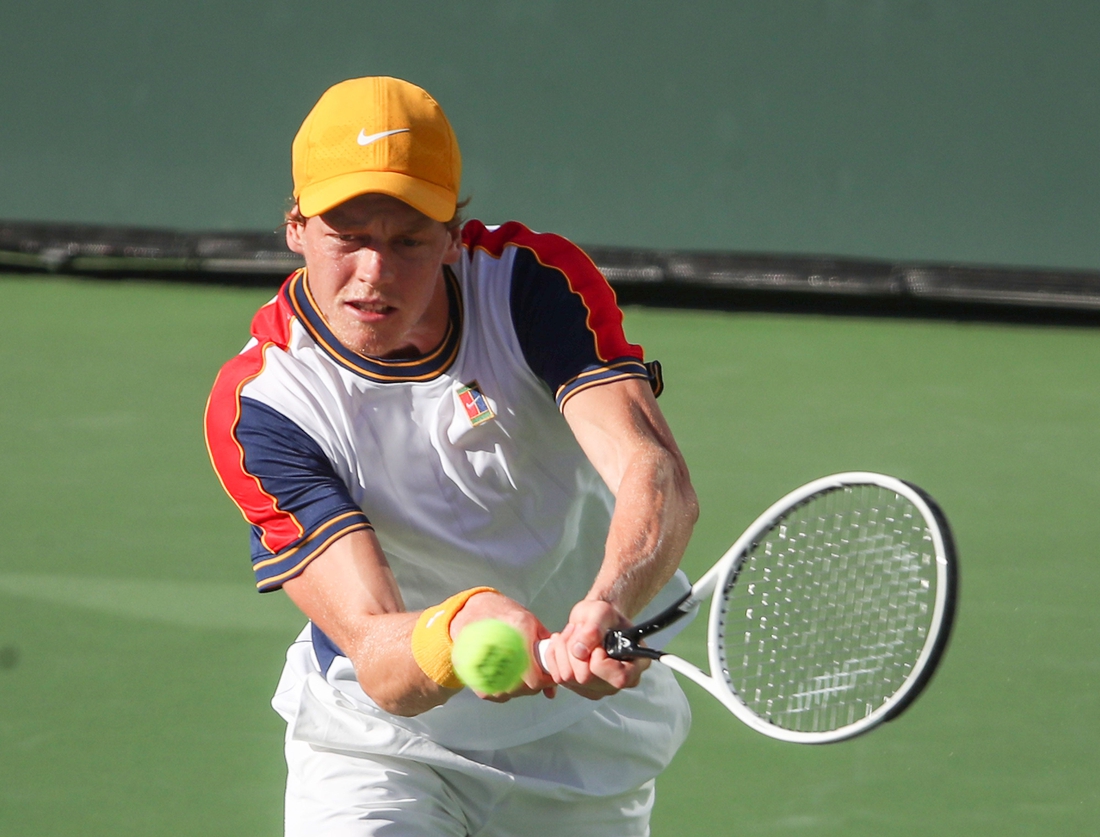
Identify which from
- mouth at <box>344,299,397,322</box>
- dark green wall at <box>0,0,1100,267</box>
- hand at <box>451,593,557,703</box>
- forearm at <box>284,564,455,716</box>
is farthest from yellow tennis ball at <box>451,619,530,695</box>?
dark green wall at <box>0,0,1100,267</box>

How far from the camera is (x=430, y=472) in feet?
8.26

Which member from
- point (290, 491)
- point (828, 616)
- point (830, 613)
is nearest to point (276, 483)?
point (290, 491)

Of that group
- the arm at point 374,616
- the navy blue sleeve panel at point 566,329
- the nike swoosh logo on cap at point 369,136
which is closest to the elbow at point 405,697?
the arm at point 374,616

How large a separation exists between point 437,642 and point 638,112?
5778 millimetres

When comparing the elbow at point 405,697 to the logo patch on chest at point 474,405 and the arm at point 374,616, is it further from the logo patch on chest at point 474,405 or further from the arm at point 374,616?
the logo patch on chest at point 474,405

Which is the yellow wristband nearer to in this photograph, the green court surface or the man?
the man

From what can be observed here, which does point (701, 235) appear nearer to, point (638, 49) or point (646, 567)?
point (638, 49)

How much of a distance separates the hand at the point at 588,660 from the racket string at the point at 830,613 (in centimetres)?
39

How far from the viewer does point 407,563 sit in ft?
8.43

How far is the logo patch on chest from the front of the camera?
2.51 metres

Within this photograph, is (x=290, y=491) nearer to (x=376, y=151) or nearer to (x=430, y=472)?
(x=430, y=472)

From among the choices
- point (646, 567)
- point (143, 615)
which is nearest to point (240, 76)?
point (143, 615)

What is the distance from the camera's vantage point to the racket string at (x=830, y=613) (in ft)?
8.73

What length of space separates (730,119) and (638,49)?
21.8 inches
